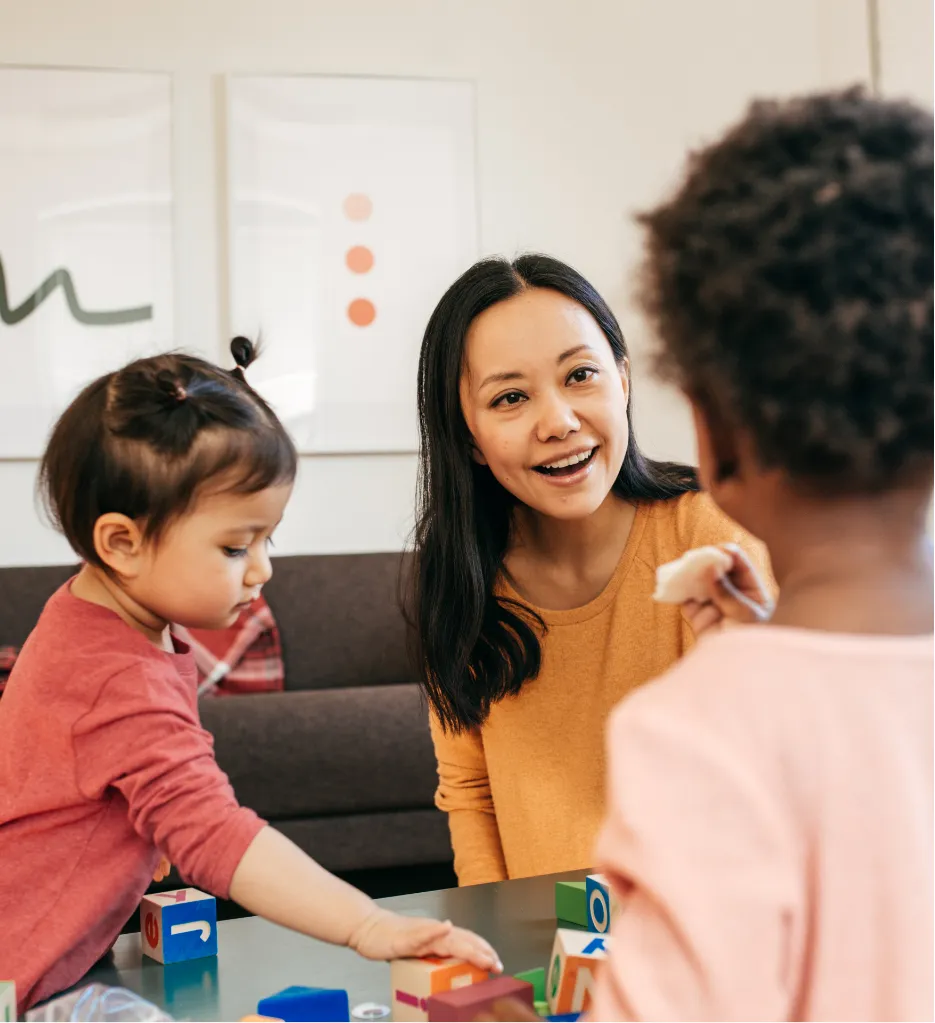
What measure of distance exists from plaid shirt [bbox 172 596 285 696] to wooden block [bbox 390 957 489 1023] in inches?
99.7

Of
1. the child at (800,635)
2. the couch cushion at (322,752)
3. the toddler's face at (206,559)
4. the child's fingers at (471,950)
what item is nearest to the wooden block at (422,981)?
the child's fingers at (471,950)

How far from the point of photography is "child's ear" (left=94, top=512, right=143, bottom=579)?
1047mm

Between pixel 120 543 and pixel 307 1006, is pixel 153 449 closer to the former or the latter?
pixel 120 543

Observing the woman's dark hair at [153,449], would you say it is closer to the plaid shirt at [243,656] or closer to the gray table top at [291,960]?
the gray table top at [291,960]

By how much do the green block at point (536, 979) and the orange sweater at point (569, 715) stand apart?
636 millimetres

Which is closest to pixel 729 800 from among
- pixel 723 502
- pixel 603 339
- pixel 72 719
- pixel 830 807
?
pixel 830 807

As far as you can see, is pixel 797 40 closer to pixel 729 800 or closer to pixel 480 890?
pixel 480 890

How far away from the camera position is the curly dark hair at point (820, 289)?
1.91 ft

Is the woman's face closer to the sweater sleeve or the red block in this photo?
the sweater sleeve

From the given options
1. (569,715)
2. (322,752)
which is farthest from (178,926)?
(322,752)

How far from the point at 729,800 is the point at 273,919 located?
497 mm

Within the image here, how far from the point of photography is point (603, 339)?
5.12ft

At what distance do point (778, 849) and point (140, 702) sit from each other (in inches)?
22.9

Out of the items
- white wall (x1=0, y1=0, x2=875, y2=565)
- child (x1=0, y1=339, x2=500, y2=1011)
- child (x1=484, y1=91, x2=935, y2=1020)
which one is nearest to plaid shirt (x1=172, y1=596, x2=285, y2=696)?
white wall (x1=0, y1=0, x2=875, y2=565)
